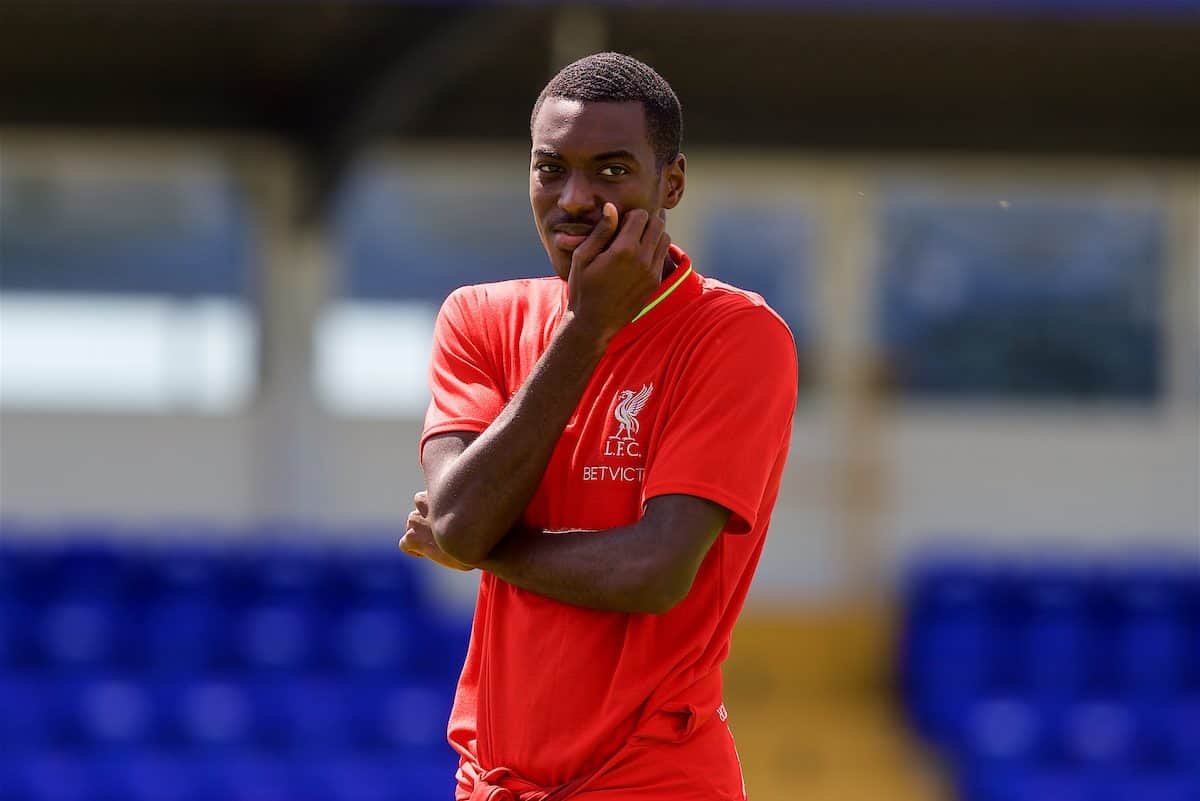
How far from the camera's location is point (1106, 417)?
36.3 feet

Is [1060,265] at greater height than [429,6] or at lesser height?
lesser

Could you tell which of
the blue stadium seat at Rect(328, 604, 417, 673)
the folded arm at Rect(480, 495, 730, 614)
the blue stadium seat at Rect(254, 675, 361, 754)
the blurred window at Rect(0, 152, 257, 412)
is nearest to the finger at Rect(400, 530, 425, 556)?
the folded arm at Rect(480, 495, 730, 614)

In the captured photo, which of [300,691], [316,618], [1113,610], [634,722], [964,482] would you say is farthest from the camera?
[964,482]

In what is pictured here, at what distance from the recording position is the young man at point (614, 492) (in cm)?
233

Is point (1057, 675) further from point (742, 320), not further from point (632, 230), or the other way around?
point (632, 230)

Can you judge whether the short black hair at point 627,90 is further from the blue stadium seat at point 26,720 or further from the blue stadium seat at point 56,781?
the blue stadium seat at point 26,720

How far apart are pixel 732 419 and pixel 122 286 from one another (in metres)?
8.53

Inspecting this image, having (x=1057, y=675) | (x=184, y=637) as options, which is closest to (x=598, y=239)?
(x=184, y=637)

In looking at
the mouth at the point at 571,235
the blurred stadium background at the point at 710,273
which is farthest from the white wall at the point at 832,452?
the mouth at the point at 571,235

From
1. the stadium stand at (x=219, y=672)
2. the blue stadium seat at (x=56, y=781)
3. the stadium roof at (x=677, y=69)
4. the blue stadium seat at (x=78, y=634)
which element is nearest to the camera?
the blue stadium seat at (x=56, y=781)

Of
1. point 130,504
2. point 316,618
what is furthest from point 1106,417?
point 130,504

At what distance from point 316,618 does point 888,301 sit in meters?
4.12

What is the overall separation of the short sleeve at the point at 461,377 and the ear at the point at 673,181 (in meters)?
0.35

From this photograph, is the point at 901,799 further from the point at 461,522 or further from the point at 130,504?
the point at 461,522
